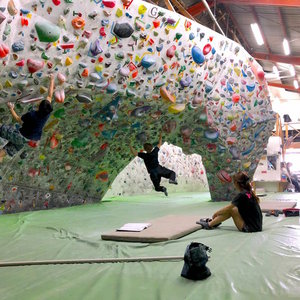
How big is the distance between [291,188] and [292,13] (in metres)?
4.68

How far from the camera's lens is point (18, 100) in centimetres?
350

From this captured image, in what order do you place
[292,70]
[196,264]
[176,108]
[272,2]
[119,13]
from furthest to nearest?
[292,70]
[272,2]
[176,108]
[119,13]
[196,264]

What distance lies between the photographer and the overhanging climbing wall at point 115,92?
3346 millimetres

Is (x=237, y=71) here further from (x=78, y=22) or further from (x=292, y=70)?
(x=292, y=70)

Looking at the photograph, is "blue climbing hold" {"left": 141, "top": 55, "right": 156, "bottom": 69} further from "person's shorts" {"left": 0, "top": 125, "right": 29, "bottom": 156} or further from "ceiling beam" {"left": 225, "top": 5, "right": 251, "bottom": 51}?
"ceiling beam" {"left": 225, "top": 5, "right": 251, "bottom": 51}

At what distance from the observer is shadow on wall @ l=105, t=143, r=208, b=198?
30.9 ft

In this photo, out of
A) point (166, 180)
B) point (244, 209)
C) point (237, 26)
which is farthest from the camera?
point (166, 180)

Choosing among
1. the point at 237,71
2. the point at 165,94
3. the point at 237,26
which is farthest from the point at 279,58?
the point at 165,94

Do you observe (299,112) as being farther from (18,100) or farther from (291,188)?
(18,100)

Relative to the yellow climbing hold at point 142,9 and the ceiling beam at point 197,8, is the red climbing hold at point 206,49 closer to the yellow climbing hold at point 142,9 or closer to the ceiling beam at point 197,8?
the yellow climbing hold at point 142,9

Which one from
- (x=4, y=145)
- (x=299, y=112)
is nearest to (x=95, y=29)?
(x=4, y=145)

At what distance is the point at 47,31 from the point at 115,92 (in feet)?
3.68

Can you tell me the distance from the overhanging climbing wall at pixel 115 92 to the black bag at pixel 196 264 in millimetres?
2310

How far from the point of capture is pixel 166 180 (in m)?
10.8
